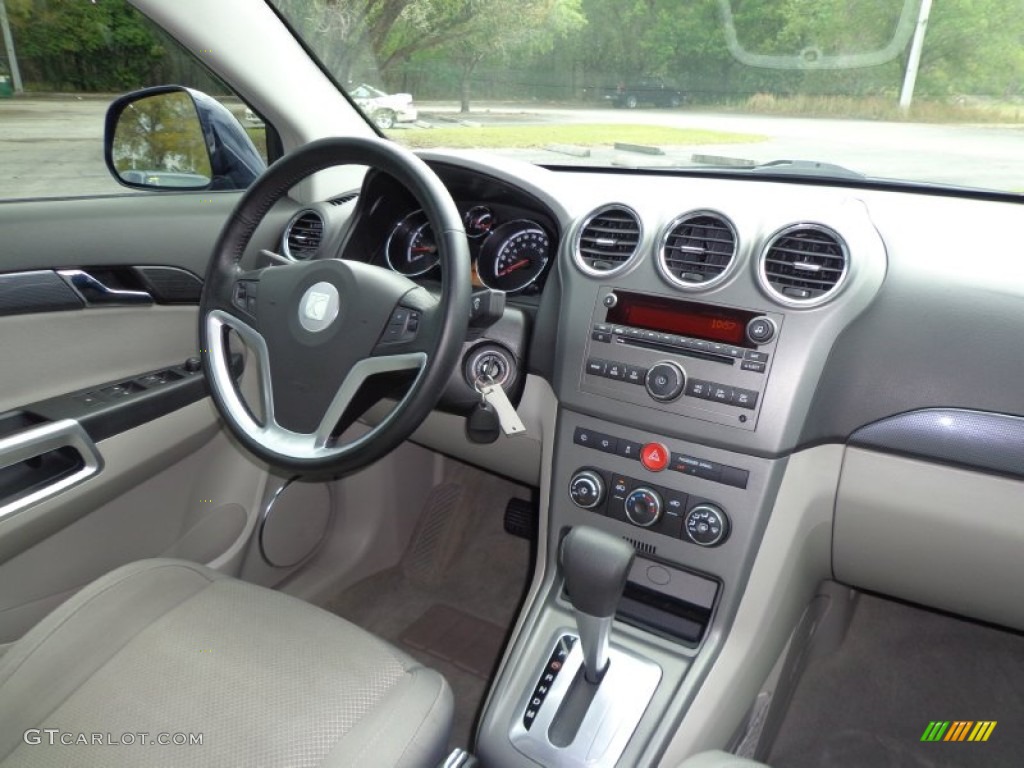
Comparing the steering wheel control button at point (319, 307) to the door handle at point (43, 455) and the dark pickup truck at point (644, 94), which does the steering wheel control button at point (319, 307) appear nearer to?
the door handle at point (43, 455)

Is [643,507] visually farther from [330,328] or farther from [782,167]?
[782,167]

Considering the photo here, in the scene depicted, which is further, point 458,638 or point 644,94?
point 458,638

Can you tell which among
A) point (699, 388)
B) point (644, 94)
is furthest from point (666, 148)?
point (699, 388)

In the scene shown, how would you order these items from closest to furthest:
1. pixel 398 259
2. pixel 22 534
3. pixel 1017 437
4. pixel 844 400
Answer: pixel 1017 437, pixel 844 400, pixel 22 534, pixel 398 259

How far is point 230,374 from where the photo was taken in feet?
4.97

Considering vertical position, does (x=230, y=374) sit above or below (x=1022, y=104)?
below

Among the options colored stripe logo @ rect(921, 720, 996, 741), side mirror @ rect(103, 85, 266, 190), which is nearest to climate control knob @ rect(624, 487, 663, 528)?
colored stripe logo @ rect(921, 720, 996, 741)

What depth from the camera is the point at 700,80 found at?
1.78 m

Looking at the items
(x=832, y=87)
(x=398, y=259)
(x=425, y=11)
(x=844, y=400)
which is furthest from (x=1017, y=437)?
(x=425, y=11)

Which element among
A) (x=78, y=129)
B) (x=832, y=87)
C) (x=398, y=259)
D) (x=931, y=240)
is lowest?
(x=398, y=259)

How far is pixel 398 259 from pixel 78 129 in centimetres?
89

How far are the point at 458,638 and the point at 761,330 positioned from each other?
1401 millimetres

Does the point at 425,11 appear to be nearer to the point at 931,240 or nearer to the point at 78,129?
the point at 78,129

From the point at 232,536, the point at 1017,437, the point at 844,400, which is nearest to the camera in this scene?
the point at 1017,437
